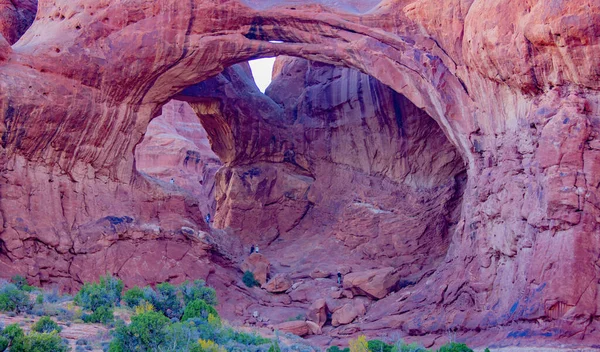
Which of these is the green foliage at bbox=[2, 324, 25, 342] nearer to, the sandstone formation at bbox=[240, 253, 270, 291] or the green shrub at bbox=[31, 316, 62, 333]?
the green shrub at bbox=[31, 316, 62, 333]

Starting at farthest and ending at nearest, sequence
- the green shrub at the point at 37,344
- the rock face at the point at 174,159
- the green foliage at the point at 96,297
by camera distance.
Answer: the rock face at the point at 174,159, the green foliage at the point at 96,297, the green shrub at the point at 37,344

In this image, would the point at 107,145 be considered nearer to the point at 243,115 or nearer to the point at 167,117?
the point at 243,115

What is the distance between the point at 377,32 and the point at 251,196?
1022 cm

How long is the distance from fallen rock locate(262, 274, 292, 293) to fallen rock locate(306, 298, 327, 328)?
7.91 feet

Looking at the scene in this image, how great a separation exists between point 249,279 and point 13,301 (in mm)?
13087

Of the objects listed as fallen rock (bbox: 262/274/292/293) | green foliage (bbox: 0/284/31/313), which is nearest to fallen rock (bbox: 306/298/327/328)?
fallen rock (bbox: 262/274/292/293)

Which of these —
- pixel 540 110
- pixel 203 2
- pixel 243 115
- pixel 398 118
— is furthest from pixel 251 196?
pixel 540 110

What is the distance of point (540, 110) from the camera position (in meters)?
25.1

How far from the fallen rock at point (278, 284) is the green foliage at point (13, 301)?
12.7 meters

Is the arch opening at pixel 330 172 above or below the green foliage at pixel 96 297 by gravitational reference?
above

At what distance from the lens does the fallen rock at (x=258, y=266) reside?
33.6 metres

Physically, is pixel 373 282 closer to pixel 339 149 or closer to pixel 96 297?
pixel 339 149

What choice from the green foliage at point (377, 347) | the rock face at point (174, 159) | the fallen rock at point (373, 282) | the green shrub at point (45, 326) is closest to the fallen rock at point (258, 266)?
the fallen rock at point (373, 282)

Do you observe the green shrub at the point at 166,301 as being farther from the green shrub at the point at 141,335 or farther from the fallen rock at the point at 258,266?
the fallen rock at the point at 258,266
